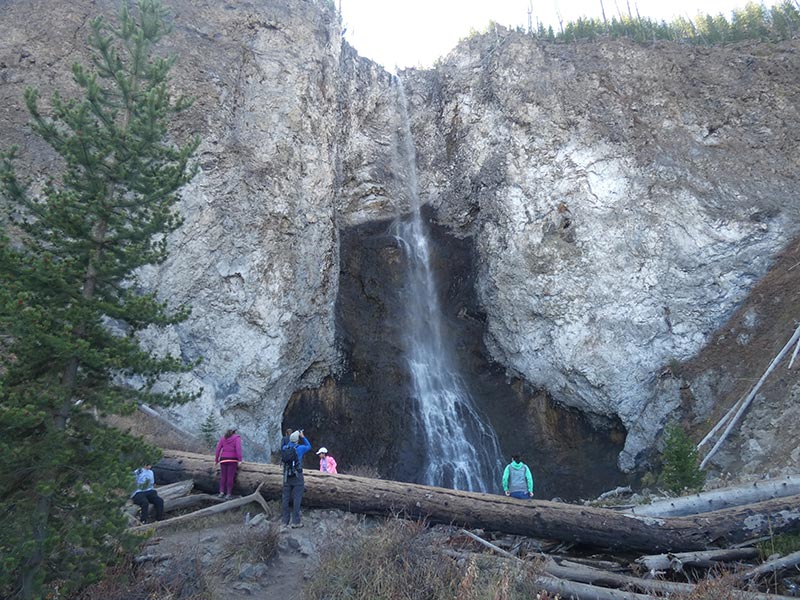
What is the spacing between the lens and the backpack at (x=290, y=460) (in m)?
9.17

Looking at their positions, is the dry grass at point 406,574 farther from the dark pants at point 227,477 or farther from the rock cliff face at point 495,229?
the rock cliff face at point 495,229

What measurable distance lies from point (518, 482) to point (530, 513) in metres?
1.13

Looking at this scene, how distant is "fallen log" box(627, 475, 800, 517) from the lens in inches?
358

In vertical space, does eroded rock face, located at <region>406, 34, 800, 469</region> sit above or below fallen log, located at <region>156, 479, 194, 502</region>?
above

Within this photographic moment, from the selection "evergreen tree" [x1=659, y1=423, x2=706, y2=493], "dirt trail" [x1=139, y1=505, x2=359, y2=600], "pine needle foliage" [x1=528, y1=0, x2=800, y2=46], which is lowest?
"evergreen tree" [x1=659, y1=423, x2=706, y2=493]

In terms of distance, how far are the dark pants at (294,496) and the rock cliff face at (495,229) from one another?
363 inches

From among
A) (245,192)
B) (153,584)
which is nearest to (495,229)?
(245,192)

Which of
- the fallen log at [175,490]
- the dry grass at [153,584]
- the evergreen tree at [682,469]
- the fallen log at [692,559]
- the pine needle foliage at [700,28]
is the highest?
the pine needle foliage at [700,28]

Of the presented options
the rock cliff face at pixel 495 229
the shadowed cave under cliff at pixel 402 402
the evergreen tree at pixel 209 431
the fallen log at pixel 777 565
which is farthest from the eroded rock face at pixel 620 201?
the fallen log at pixel 777 565

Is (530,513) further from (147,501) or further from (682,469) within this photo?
(147,501)

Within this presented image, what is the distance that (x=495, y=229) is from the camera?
2434 cm

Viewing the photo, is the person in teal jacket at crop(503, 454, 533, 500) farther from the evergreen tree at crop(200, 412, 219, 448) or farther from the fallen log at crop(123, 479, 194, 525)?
the evergreen tree at crop(200, 412, 219, 448)

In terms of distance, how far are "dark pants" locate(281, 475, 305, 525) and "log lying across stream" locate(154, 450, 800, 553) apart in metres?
0.71

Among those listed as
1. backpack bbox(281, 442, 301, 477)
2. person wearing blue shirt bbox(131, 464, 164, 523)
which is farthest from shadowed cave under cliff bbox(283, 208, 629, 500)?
backpack bbox(281, 442, 301, 477)
